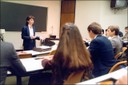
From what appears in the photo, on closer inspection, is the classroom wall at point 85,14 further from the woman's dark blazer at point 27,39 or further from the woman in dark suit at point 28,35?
the woman's dark blazer at point 27,39

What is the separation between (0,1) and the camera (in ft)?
21.9

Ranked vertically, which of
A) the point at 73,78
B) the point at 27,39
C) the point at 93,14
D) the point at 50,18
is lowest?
the point at 73,78

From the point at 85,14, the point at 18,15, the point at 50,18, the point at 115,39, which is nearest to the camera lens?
the point at 115,39

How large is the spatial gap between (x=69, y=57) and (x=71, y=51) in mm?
70

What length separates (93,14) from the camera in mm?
8094

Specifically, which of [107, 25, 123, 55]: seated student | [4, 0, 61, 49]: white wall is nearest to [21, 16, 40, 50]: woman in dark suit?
[107, 25, 123, 55]: seated student

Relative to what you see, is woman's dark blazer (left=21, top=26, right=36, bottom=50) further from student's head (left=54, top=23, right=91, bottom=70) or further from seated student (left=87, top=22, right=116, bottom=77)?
student's head (left=54, top=23, right=91, bottom=70)

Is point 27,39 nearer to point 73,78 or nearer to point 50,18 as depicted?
point 73,78

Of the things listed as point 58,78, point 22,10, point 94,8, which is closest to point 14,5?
point 22,10

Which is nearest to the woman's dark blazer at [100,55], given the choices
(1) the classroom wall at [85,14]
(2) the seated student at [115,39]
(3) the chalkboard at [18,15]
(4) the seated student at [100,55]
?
(4) the seated student at [100,55]

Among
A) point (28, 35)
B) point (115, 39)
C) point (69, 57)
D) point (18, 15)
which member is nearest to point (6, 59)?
point (69, 57)

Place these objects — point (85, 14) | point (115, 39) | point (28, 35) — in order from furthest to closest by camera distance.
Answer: point (85, 14), point (28, 35), point (115, 39)

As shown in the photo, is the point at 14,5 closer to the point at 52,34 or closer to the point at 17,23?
the point at 17,23

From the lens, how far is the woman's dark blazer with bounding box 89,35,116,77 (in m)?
2.73
